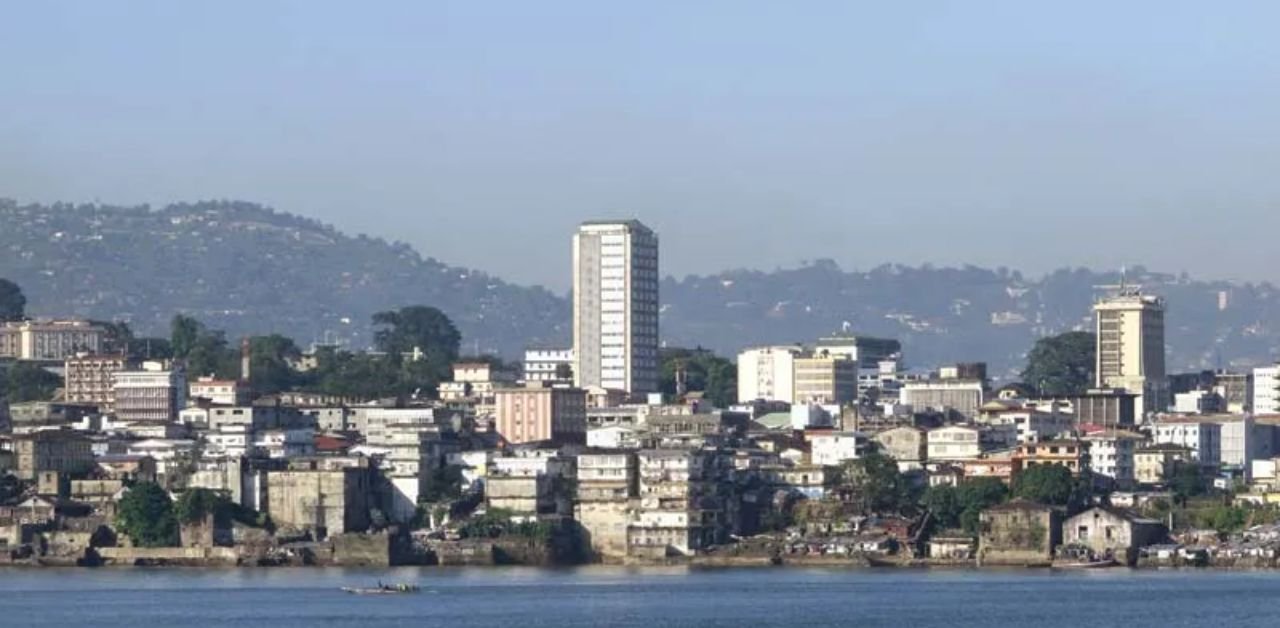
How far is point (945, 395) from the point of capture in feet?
377

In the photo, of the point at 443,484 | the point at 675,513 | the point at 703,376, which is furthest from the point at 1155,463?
the point at 703,376

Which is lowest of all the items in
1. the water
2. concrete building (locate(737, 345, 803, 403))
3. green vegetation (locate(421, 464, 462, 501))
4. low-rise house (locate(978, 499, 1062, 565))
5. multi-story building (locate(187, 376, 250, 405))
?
the water

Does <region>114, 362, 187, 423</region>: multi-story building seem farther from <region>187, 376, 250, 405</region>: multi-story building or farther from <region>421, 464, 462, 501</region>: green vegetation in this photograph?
<region>421, 464, 462, 501</region>: green vegetation

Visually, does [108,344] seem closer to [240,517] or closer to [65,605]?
[240,517]

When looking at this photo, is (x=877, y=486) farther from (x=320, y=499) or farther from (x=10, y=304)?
(x=10, y=304)

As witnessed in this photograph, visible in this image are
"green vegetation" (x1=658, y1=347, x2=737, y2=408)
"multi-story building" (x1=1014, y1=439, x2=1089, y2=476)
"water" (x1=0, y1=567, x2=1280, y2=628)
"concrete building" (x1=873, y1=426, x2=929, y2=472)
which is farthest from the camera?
"green vegetation" (x1=658, y1=347, x2=737, y2=408)

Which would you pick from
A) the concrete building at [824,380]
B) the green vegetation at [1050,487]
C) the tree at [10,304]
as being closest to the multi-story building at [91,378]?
the tree at [10,304]

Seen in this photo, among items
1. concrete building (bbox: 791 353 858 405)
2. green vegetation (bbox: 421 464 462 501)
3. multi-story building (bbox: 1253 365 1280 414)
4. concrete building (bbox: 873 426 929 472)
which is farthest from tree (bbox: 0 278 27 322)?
green vegetation (bbox: 421 464 462 501)

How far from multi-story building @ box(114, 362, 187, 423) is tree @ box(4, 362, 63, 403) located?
8615 millimetres

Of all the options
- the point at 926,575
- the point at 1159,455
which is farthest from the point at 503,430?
the point at 926,575

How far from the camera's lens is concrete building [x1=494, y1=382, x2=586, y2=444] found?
9731 centimetres

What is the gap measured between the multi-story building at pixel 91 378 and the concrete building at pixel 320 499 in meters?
29.0

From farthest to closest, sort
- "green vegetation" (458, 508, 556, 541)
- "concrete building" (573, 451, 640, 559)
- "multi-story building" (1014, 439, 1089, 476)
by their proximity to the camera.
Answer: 1. "multi-story building" (1014, 439, 1089, 476)
2. "concrete building" (573, 451, 640, 559)
3. "green vegetation" (458, 508, 556, 541)

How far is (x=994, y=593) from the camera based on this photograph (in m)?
66.6
